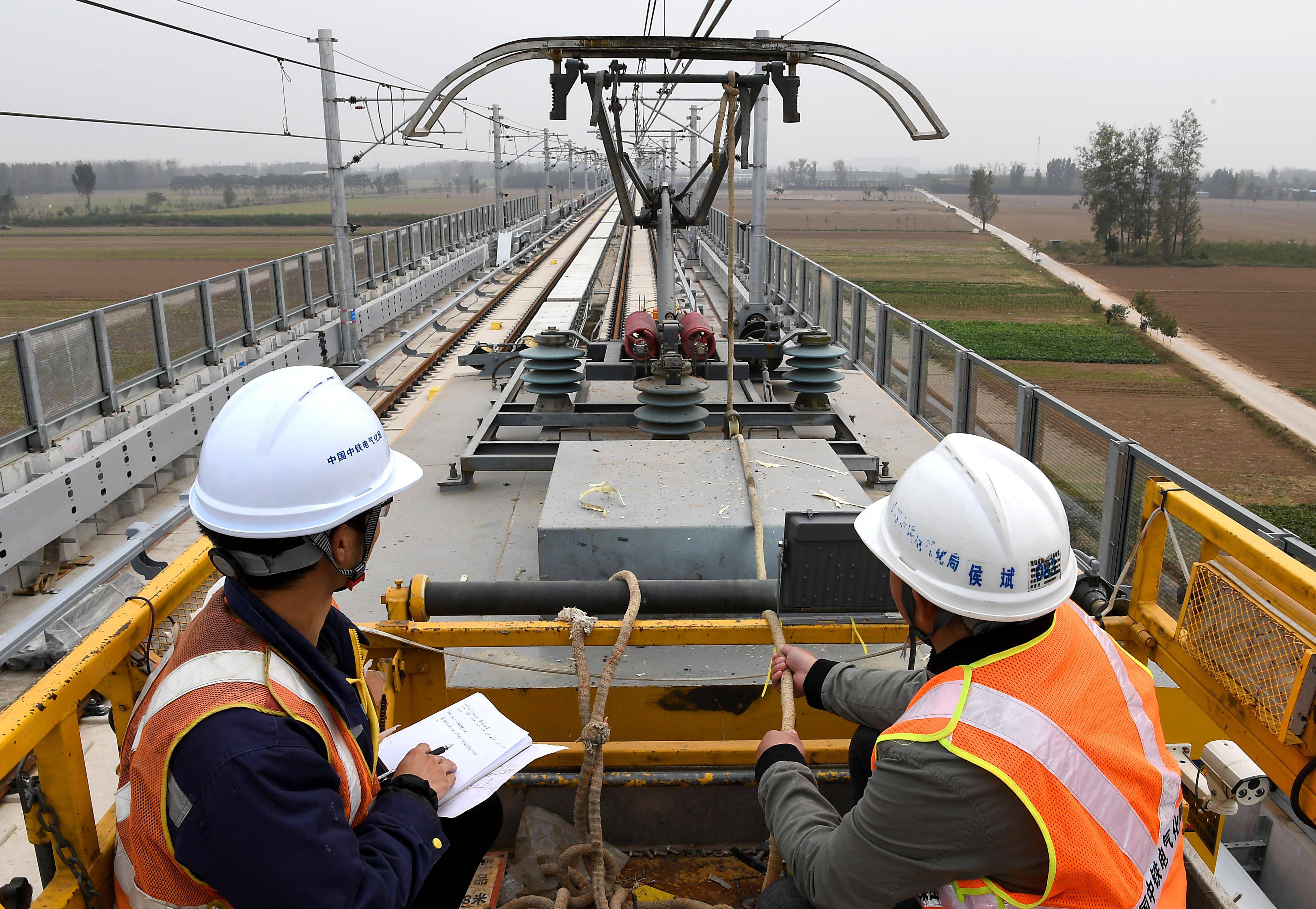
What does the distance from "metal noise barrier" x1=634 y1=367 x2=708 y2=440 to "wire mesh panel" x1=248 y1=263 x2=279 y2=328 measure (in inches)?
352

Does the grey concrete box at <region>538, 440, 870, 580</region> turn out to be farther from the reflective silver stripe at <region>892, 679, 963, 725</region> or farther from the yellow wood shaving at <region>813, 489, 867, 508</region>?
the reflective silver stripe at <region>892, 679, 963, 725</region>

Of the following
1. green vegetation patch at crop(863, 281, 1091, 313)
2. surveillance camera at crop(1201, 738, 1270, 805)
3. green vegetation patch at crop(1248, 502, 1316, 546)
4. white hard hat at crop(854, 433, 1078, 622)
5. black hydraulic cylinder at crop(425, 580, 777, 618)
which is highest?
white hard hat at crop(854, 433, 1078, 622)

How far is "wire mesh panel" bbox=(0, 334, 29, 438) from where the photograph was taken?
8148 mm

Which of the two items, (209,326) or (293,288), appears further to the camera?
(293,288)

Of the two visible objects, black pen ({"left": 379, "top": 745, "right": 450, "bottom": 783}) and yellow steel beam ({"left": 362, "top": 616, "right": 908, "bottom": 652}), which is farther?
yellow steel beam ({"left": 362, "top": 616, "right": 908, "bottom": 652})

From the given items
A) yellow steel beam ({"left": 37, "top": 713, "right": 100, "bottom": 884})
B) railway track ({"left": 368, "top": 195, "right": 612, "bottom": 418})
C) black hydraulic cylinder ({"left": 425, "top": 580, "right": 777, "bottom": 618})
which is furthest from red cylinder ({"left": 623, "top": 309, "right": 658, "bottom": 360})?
yellow steel beam ({"left": 37, "top": 713, "right": 100, "bottom": 884})

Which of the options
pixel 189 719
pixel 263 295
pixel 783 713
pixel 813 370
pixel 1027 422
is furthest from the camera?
pixel 263 295

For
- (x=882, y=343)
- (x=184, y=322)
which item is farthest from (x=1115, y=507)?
(x=184, y=322)

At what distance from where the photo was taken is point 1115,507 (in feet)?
17.1

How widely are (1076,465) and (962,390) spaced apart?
2227 mm

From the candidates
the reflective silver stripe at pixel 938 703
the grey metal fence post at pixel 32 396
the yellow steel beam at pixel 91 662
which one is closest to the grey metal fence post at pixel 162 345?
the grey metal fence post at pixel 32 396

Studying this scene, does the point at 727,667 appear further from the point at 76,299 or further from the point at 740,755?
the point at 76,299

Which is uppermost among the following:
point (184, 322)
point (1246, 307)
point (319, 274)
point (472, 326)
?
point (319, 274)

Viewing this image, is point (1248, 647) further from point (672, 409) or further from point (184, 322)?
point (184, 322)
